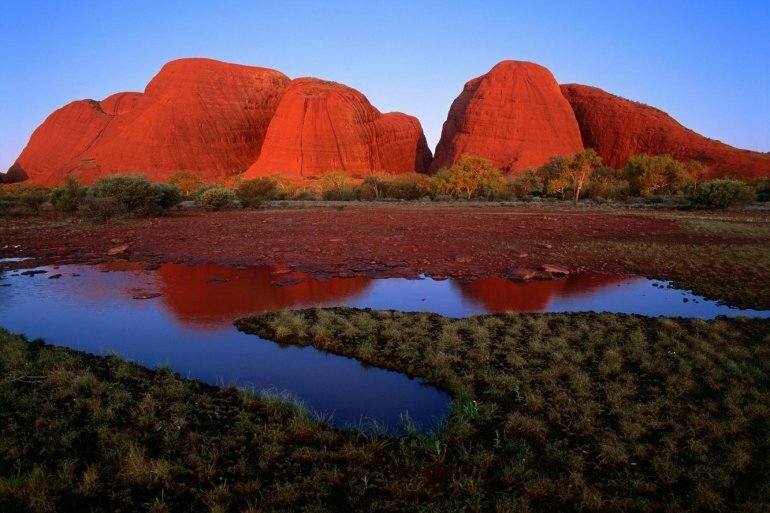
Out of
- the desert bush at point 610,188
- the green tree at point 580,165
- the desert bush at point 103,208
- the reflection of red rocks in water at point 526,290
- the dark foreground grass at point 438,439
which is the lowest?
the dark foreground grass at point 438,439

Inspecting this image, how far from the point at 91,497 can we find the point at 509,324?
21.7 feet

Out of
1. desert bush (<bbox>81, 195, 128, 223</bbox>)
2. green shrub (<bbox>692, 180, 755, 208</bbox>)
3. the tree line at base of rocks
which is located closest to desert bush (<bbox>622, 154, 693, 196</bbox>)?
the tree line at base of rocks

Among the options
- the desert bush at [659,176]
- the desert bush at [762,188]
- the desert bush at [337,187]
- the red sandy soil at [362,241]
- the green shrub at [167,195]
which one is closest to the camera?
the red sandy soil at [362,241]

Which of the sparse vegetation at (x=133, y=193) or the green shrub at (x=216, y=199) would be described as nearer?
the sparse vegetation at (x=133, y=193)

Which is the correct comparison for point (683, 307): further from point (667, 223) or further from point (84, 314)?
point (667, 223)

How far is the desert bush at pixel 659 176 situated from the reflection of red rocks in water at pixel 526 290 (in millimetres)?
38020

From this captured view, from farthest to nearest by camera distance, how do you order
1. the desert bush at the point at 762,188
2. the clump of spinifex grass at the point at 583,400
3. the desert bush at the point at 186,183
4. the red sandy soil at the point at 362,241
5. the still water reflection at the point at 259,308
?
1. the desert bush at the point at 186,183
2. the desert bush at the point at 762,188
3. the red sandy soil at the point at 362,241
4. the still water reflection at the point at 259,308
5. the clump of spinifex grass at the point at 583,400

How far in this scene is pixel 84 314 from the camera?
29.4 ft

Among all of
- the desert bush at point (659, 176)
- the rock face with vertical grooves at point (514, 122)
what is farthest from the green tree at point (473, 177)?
the rock face with vertical grooves at point (514, 122)

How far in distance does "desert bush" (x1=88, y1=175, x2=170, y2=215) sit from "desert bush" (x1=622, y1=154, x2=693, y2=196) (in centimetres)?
4469

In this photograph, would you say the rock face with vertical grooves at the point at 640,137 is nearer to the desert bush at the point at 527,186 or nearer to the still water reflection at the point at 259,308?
the desert bush at the point at 527,186

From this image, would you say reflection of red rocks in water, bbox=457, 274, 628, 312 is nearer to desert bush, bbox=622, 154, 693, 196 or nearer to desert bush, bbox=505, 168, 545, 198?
desert bush, bbox=622, 154, 693, 196

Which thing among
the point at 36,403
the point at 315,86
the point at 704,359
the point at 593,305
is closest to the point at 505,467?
the point at 704,359

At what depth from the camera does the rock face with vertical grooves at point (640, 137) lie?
57.4 meters
